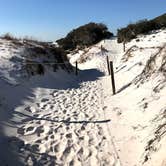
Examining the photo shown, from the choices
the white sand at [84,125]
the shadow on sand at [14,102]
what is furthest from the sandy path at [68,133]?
the shadow on sand at [14,102]

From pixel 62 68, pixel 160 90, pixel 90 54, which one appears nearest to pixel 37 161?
pixel 160 90

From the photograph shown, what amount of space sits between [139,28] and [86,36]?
826 centimetres

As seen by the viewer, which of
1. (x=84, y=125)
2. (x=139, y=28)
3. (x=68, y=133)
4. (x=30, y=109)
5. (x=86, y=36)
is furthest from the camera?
(x=86, y=36)

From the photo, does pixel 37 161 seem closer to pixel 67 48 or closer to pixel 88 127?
pixel 88 127

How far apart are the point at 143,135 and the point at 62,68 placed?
41.4 feet

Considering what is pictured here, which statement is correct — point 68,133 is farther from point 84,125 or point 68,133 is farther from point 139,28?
point 139,28

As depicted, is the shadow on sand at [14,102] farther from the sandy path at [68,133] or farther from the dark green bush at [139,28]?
the dark green bush at [139,28]

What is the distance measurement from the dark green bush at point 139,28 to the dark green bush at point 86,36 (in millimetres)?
3190

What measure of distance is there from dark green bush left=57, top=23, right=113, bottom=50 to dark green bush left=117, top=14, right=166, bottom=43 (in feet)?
10.5

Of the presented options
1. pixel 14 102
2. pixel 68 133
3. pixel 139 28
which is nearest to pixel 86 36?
pixel 139 28

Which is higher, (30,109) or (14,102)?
(14,102)

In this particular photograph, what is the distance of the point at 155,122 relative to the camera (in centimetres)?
719

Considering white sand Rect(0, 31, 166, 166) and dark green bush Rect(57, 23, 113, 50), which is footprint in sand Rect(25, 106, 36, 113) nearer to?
white sand Rect(0, 31, 166, 166)

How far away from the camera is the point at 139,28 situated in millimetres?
42156
